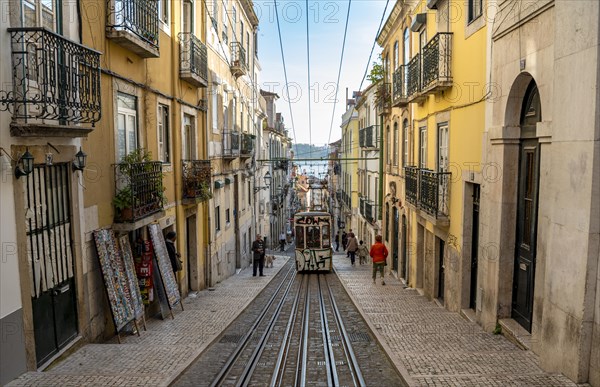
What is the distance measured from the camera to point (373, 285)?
1597 centimetres

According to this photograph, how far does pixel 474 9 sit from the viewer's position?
1003 centimetres

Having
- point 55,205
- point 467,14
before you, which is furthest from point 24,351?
point 467,14

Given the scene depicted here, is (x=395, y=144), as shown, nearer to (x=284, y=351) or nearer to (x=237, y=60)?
(x=237, y=60)

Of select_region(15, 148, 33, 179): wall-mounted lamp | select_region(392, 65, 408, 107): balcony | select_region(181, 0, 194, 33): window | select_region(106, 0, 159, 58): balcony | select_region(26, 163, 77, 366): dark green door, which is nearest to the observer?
select_region(15, 148, 33, 179): wall-mounted lamp

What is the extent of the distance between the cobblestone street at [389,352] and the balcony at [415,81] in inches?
228

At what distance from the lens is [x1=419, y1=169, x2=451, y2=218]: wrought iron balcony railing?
11750 mm

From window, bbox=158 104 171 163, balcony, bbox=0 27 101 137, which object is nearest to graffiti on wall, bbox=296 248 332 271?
window, bbox=158 104 171 163

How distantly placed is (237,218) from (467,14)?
1383 cm

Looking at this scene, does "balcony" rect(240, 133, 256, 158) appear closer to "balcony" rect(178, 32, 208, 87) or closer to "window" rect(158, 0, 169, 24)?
"balcony" rect(178, 32, 208, 87)

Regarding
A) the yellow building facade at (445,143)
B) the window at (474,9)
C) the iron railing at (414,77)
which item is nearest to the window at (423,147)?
the yellow building facade at (445,143)

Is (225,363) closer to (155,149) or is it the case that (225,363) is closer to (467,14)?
(155,149)

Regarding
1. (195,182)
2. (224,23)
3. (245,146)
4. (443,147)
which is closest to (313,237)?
(245,146)

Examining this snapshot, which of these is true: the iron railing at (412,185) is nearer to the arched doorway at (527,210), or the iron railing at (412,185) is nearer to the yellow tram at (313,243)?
the arched doorway at (527,210)

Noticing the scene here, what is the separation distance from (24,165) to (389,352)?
18.6 ft
